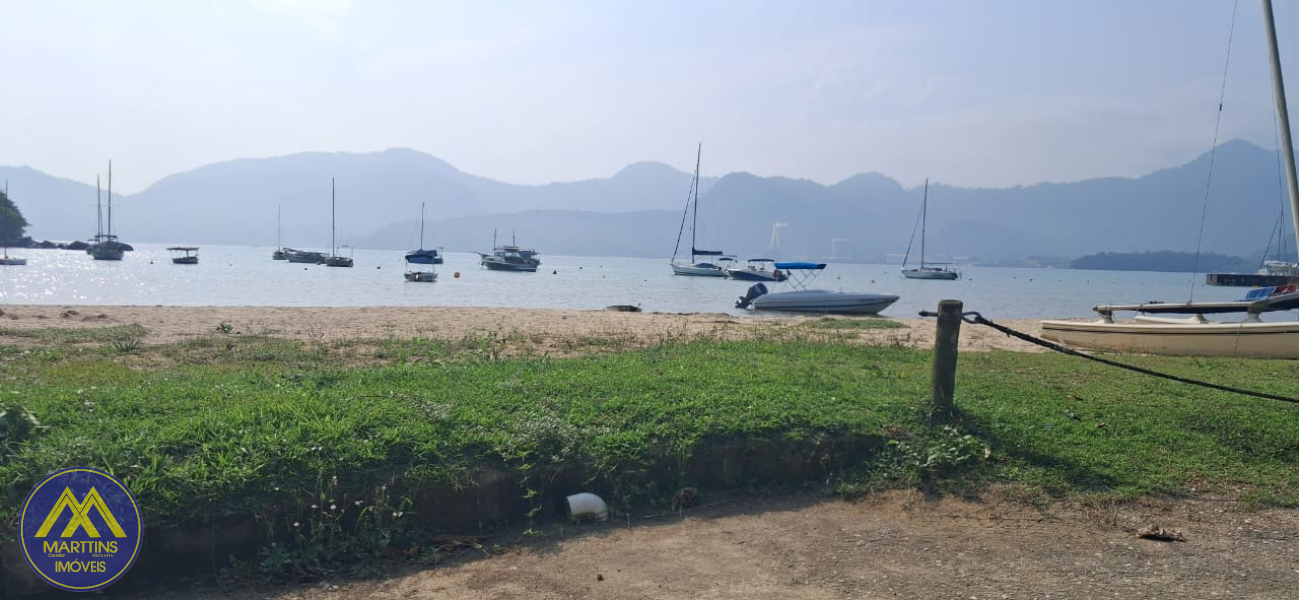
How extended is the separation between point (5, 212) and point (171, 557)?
11592cm

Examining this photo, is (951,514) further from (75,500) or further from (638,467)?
(75,500)

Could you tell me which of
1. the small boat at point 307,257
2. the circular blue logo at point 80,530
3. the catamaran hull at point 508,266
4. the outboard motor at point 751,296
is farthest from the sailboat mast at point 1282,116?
the small boat at point 307,257

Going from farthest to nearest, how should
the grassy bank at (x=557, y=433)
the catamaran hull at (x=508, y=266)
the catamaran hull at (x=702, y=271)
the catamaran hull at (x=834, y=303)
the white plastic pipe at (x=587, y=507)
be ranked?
the catamaran hull at (x=508, y=266) < the catamaran hull at (x=702, y=271) < the catamaran hull at (x=834, y=303) < the white plastic pipe at (x=587, y=507) < the grassy bank at (x=557, y=433)

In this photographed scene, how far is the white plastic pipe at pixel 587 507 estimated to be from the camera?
538 centimetres

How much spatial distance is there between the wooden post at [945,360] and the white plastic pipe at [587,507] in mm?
3098

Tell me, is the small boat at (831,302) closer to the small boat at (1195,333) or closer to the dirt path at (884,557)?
the small boat at (1195,333)

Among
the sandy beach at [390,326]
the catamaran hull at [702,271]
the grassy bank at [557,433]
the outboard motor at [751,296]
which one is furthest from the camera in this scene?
the catamaran hull at [702,271]

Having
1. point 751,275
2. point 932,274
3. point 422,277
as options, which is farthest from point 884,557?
point 932,274

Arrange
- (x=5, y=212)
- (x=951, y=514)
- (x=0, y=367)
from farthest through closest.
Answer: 1. (x=5, y=212)
2. (x=0, y=367)
3. (x=951, y=514)

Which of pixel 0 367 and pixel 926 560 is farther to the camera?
pixel 0 367

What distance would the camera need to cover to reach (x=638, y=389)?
23.9 feet

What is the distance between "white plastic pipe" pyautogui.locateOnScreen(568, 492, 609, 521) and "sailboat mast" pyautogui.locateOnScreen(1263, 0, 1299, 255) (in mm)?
12404

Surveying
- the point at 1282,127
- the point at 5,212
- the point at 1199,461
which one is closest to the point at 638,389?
the point at 1199,461

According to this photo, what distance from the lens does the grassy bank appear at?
4922 mm
